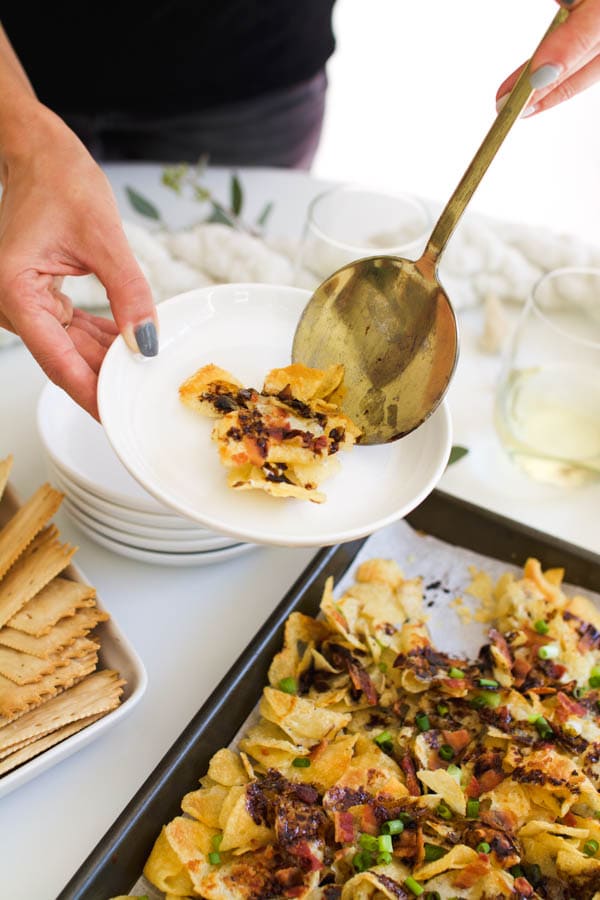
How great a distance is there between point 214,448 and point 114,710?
1.05ft

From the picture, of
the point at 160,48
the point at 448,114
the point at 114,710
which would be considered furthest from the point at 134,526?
the point at 448,114

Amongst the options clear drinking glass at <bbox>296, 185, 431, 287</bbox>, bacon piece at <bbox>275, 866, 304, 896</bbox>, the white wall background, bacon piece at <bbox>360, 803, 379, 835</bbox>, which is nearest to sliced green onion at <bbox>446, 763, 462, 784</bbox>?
bacon piece at <bbox>360, 803, 379, 835</bbox>

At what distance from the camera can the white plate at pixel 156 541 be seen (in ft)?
3.93

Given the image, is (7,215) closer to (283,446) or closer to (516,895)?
(283,446)

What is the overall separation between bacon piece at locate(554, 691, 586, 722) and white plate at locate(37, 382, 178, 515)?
21.2 inches

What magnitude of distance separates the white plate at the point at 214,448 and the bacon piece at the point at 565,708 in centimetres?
37

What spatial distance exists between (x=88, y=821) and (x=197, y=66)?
4.63 ft

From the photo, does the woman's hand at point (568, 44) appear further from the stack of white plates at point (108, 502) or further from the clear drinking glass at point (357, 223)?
the stack of white plates at point (108, 502)

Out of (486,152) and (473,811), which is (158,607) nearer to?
(473,811)

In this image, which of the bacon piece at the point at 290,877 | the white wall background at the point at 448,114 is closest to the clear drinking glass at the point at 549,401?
the bacon piece at the point at 290,877

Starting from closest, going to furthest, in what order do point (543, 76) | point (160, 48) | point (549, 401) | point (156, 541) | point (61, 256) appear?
point (543, 76) → point (61, 256) → point (156, 541) → point (549, 401) → point (160, 48)

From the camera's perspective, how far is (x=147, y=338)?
1.01 meters

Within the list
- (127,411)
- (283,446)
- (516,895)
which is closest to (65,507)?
(127,411)

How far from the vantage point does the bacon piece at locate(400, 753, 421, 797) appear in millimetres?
1038
